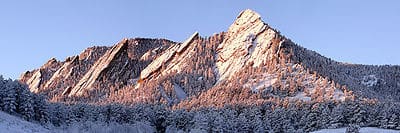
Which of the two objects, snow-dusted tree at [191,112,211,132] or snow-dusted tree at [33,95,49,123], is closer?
snow-dusted tree at [33,95,49,123]

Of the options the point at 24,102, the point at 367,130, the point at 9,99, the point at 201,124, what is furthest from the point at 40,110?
the point at 367,130

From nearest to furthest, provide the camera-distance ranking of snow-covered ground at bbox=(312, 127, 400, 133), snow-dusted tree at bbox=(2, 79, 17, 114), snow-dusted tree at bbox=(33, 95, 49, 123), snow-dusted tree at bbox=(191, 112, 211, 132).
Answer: snow-dusted tree at bbox=(2, 79, 17, 114) < snow-dusted tree at bbox=(33, 95, 49, 123) < snow-covered ground at bbox=(312, 127, 400, 133) < snow-dusted tree at bbox=(191, 112, 211, 132)

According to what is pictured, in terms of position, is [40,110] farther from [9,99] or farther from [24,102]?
[9,99]

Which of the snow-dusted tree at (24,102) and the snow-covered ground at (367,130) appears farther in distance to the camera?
the snow-covered ground at (367,130)

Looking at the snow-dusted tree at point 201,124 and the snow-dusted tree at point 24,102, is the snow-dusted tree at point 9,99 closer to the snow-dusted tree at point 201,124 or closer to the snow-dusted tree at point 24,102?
the snow-dusted tree at point 24,102

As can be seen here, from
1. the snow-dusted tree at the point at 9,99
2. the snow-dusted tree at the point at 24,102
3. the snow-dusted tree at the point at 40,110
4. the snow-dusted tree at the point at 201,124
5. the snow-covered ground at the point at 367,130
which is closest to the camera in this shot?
the snow-dusted tree at the point at 9,99

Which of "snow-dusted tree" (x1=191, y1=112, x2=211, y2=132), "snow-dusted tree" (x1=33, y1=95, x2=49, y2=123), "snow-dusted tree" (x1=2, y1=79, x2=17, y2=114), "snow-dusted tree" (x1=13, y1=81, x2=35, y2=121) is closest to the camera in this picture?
"snow-dusted tree" (x1=2, y1=79, x2=17, y2=114)

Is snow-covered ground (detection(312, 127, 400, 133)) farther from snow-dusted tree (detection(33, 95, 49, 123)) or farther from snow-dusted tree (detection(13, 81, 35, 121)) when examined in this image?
snow-dusted tree (detection(13, 81, 35, 121))

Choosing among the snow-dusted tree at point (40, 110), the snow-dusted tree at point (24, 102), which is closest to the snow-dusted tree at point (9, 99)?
the snow-dusted tree at point (24, 102)

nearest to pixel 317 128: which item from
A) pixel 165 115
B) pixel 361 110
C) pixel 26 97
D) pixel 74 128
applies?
pixel 361 110

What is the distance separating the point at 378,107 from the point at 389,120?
11169 millimetres

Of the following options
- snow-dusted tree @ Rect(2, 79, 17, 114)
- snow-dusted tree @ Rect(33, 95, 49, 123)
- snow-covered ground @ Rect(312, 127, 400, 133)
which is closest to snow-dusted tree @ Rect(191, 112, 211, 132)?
snow-covered ground @ Rect(312, 127, 400, 133)

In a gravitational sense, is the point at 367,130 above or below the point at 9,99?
below

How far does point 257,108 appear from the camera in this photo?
16112cm
